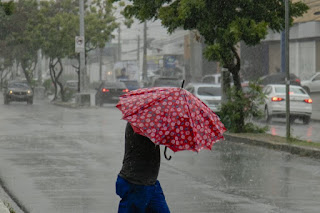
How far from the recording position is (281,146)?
62.8 ft

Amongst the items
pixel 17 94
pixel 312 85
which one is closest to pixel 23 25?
pixel 17 94

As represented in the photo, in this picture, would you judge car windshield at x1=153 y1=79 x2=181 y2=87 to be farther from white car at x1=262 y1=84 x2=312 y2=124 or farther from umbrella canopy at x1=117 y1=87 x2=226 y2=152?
umbrella canopy at x1=117 y1=87 x2=226 y2=152

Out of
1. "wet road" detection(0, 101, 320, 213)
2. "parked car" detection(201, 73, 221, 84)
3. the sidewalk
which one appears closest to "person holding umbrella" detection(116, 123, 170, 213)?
"wet road" detection(0, 101, 320, 213)

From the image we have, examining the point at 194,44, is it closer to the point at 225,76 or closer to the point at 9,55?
the point at 9,55

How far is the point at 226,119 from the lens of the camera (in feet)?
77.2

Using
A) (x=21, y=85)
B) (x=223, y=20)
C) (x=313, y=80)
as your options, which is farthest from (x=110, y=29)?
(x=223, y=20)

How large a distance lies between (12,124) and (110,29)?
25872 mm

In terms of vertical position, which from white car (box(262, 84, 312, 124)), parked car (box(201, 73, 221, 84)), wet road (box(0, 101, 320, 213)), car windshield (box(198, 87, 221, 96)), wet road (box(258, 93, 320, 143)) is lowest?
wet road (box(258, 93, 320, 143))

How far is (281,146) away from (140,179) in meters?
12.8

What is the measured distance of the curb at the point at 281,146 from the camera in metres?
17.6

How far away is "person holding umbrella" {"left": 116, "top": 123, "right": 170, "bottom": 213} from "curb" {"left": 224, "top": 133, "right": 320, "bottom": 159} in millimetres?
11107

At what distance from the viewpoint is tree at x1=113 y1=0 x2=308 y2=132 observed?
22469 millimetres

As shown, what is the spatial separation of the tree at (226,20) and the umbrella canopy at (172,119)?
15.6m

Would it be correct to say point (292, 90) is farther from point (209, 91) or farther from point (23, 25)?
point (23, 25)
